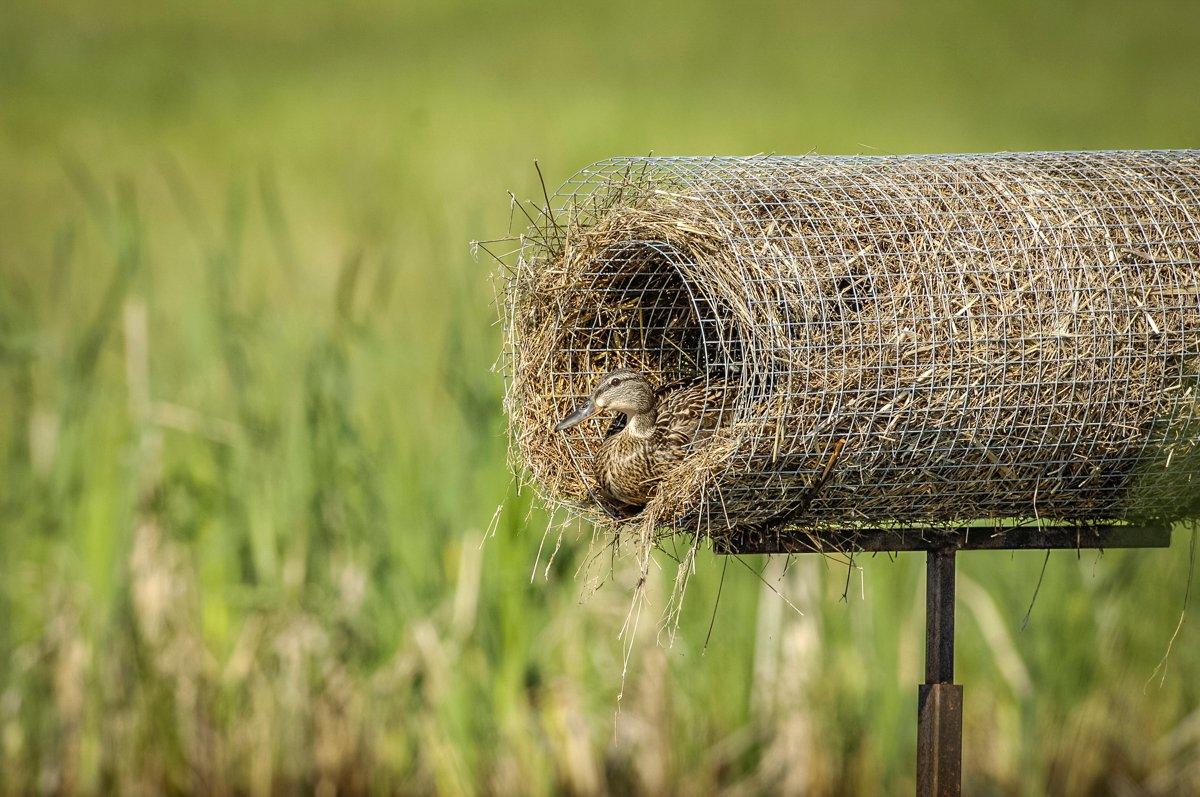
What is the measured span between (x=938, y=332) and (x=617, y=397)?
3.07 ft

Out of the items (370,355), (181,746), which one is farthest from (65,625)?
(370,355)

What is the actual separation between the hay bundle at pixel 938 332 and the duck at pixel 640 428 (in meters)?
0.25

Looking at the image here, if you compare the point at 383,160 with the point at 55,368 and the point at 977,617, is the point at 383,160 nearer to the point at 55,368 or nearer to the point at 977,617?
the point at 55,368

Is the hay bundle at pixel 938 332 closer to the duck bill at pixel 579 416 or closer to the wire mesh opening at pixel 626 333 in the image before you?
the wire mesh opening at pixel 626 333

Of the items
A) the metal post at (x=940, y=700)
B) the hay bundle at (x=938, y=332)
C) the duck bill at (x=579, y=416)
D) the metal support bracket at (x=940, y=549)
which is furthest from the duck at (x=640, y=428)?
the metal post at (x=940, y=700)

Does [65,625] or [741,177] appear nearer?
[741,177]

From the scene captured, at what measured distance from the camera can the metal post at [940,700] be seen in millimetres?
3768

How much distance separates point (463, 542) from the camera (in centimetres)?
567

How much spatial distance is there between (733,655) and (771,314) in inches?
111

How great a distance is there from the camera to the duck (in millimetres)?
3980

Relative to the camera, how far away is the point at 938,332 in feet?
11.5

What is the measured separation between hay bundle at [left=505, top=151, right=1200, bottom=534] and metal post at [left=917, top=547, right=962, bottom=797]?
0.61 ft

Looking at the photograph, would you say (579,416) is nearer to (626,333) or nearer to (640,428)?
(640,428)

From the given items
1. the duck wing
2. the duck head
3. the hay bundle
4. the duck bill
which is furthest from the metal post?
the duck bill
